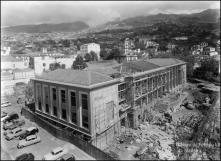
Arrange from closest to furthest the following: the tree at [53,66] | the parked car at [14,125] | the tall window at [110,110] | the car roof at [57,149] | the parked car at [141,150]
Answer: the car roof at [57,149] < the parked car at [141,150] < the tall window at [110,110] < the parked car at [14,125] < the tree at [53,66]

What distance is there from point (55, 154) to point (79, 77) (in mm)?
8388

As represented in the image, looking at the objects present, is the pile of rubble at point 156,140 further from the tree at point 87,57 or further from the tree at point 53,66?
the tree at point 87,57

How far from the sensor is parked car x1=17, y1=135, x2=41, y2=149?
2131 cm

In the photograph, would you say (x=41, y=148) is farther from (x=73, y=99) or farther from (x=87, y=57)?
(x=87, y=57)

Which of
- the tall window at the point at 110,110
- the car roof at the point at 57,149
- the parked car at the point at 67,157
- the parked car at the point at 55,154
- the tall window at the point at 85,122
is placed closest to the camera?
the parked car at the point at 67,157

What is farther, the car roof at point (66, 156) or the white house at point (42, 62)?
the white house at point (42, 62)

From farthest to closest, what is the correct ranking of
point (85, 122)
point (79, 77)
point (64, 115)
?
point (64, 115), point (79, 77), point (85, 122)

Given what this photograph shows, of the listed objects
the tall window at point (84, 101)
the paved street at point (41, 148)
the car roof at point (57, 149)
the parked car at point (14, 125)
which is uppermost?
the tall window at point (84, 101)

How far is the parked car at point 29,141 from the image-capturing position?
2131 centimetres

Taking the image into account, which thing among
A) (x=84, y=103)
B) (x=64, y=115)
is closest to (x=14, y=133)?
(x=64, y=115)

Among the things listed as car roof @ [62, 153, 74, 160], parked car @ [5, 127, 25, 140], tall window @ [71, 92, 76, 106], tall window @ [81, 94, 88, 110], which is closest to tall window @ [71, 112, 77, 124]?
tall window @ [71, 92, 76, 106]

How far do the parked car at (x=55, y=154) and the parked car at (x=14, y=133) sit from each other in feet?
19.5

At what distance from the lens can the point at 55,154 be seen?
19.5m

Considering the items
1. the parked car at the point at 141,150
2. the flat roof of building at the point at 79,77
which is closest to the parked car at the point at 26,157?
the flat roof of building at the point at 79,77
